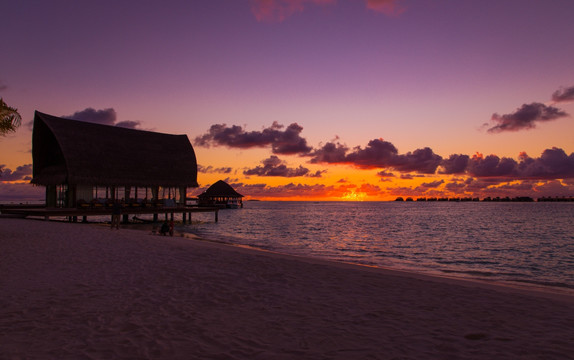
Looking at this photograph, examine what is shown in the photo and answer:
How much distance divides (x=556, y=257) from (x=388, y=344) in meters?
20.9

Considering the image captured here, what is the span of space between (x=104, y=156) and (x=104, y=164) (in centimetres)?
97

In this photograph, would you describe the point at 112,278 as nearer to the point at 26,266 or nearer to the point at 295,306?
the point at 26,266

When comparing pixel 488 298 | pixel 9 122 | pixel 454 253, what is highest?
pixel 9 122

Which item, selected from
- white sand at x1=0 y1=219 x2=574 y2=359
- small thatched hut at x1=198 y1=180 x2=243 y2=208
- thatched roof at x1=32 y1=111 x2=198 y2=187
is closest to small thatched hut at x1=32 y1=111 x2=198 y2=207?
thatched roof at x1=32 y1=111 x2=198 y2=187

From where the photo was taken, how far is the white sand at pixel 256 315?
15.4 feet

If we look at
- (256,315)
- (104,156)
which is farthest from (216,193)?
(256,315)

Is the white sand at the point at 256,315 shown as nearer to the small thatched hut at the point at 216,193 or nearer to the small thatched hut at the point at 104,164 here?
the small thatched hut at the point at 104,164

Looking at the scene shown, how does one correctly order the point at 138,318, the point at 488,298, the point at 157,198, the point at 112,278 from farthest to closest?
the point at 157,198, the point at 112,278, the point at 488,298, the point at 138,318

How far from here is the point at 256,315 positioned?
6137 millimetres

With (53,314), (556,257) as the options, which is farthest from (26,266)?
(556,257)

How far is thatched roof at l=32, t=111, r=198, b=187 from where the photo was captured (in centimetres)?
3309

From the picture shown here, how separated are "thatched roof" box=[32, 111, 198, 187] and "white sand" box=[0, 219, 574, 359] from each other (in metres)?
25.3

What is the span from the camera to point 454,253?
22.3 meters

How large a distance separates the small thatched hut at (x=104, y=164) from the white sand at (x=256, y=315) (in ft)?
82.7
